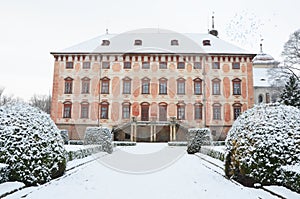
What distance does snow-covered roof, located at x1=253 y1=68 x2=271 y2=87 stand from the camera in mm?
36953

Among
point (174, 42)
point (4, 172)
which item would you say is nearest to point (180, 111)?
point (174, 42)

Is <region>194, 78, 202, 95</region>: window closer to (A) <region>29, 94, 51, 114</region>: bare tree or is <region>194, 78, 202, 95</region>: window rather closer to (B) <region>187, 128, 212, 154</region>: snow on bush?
(B) <region>187, 128, 212, 154</region>: snow on bush

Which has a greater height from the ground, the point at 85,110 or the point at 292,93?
the point at 292,93

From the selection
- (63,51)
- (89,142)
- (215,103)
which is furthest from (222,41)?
(89,142)

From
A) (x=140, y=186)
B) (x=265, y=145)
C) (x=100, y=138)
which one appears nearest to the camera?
(x=265, y=145)

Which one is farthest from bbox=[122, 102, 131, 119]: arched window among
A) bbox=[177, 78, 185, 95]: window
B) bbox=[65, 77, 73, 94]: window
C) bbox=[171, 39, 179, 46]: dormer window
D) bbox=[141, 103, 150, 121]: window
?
bbox=[171, 39, 179, 46]: dormer window

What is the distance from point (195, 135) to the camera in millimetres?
16297

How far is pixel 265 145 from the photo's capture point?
243 inches

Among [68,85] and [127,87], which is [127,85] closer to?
[127,87]

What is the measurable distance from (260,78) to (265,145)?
3498 centimetres

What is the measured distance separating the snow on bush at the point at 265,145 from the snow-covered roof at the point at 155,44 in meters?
25.2

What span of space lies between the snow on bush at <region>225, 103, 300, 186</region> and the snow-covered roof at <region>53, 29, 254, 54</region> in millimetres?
25192

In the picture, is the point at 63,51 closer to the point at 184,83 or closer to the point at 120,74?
the point at 120,74

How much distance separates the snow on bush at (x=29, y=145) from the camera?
598 centimetres
